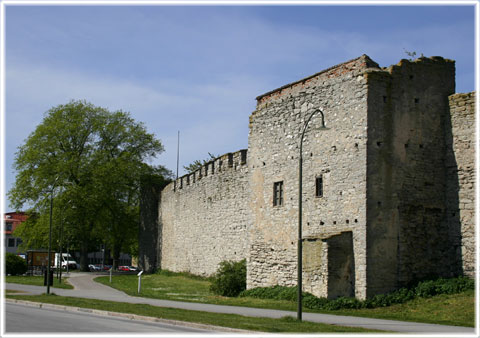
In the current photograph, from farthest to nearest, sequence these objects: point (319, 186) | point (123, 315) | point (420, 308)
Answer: point (319, 186)
point (420, 308)
point (123, 315)

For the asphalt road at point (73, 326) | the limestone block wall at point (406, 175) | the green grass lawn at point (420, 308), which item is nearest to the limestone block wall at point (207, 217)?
the green grass lawn at point (420, 308)

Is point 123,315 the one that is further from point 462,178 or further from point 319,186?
point 462,178

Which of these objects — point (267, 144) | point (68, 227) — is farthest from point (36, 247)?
point (267, 144)

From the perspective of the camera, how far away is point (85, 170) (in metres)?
46.1

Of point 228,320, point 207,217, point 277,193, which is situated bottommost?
point 228,320

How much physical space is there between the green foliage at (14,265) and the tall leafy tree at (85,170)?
11.0 feet

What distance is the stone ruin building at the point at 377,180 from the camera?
20016 mm

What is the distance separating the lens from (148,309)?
1803 cm

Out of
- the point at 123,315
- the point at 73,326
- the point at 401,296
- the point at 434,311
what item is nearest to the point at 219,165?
the point at 401,296

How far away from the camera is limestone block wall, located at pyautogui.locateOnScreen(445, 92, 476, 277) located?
20109 millimetres

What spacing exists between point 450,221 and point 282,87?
27.6ft

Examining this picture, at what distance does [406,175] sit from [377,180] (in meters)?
1.22

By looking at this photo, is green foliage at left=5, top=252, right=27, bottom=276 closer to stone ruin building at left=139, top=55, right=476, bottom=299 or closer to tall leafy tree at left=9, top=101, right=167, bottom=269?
tall leafy tree at left=9, top=101, right=167, bottom=269

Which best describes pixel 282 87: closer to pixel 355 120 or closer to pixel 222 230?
pixel 355 120
